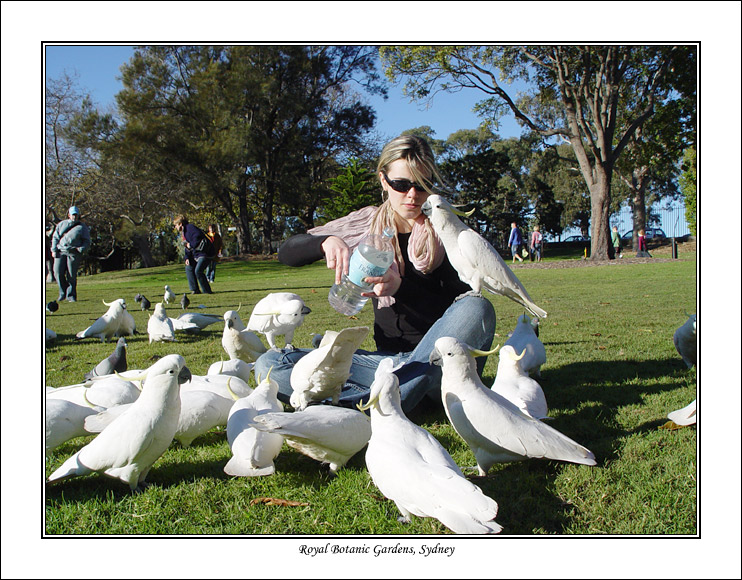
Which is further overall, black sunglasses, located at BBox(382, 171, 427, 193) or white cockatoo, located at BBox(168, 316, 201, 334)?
white cockatoo, located at BBox(168, 316, 201, 334)

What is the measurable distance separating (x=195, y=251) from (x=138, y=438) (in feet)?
28.1

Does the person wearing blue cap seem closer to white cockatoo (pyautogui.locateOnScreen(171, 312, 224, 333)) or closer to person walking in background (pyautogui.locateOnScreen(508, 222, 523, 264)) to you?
white cockatoo (pyautogui.locateOnScreen(171, 312, 224, 333))

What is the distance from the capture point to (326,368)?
8.78 feet

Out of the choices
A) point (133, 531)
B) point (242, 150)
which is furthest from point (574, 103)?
point (133, 531)

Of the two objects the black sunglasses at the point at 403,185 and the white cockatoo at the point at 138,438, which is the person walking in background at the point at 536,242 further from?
the white cockatoo at the point at 138,438

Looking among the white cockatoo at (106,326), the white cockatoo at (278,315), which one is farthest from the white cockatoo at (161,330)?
the white cockatoo at (278,315)

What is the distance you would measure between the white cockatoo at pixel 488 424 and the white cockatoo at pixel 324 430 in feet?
1.47

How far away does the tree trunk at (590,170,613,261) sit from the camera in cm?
1259

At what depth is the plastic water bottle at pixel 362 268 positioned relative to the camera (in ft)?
8.51

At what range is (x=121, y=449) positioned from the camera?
2.05m

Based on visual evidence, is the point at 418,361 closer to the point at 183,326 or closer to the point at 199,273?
the point at 183,326

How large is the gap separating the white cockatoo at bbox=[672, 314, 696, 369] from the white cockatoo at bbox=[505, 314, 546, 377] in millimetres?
1008

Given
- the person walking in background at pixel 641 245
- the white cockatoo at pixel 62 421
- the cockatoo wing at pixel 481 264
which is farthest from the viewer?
the person walking in background at pixel 641 245

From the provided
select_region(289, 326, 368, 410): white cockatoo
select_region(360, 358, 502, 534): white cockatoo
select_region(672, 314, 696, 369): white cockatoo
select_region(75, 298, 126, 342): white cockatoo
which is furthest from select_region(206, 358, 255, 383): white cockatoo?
select_region(672, 314, 696, 369): white cockatoo
